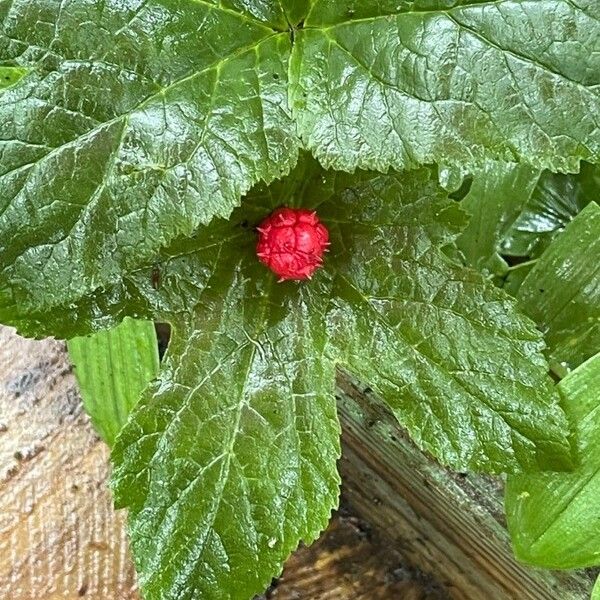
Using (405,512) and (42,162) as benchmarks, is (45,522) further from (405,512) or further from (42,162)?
(42,162)

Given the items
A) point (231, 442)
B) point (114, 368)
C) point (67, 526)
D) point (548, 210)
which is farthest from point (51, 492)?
point (548, 210)

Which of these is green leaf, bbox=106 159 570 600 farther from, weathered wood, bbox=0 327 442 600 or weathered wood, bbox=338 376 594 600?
weathered wood, bbox=0 327 442 600

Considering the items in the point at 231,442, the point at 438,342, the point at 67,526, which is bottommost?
the point at 67,526

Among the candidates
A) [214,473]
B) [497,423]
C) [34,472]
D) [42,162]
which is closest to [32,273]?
[42,162]

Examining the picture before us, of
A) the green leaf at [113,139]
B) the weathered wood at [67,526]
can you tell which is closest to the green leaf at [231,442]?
the green leaf at [113,139]

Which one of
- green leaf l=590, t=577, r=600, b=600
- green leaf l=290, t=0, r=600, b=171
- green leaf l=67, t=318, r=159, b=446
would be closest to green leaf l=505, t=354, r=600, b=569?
green leaf l=590, t=577, r=600, b=600

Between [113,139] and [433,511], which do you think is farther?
[433,511]

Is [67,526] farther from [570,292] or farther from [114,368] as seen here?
[570,292]
